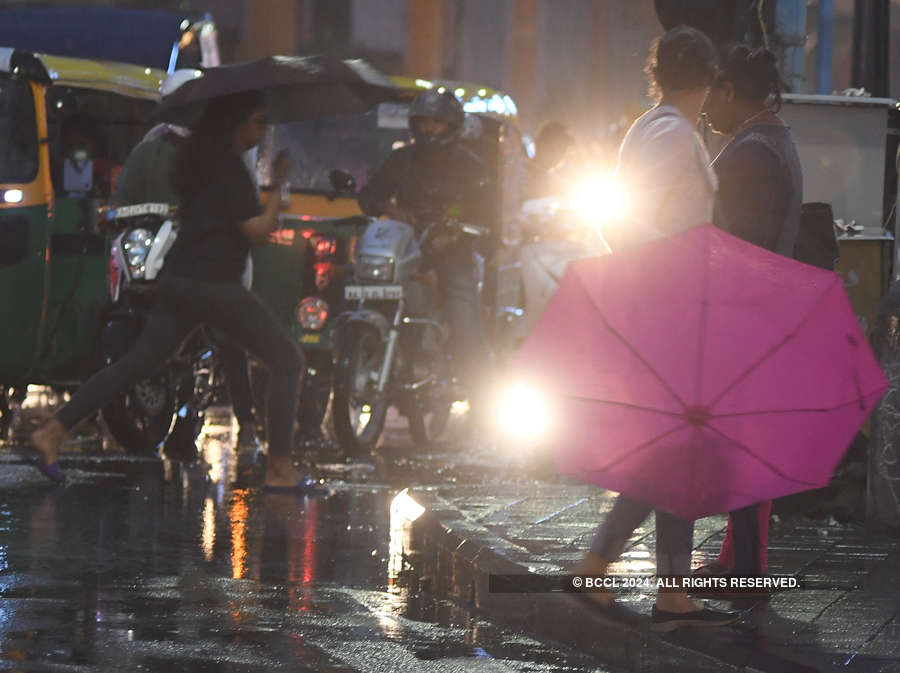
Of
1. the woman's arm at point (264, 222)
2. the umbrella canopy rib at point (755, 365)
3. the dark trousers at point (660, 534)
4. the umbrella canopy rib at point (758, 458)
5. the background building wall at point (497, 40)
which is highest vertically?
the background building wall at point (497, 40)

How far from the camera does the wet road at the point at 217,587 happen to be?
6.25m

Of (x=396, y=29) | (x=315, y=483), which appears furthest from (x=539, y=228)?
(x=396, y=29)

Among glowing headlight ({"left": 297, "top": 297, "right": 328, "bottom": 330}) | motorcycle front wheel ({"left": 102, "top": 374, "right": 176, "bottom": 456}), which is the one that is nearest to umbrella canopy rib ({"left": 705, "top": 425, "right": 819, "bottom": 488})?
motorcycle front wheel ({"left": 102, "top": 374, "right": 176, "bottom": 456})

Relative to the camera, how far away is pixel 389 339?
1291 centimetres

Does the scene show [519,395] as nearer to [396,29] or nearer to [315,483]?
[315,483]

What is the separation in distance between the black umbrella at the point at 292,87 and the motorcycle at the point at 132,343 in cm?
100

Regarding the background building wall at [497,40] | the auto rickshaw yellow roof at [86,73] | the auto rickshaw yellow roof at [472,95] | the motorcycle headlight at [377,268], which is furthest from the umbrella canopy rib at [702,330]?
the background building wall at [497,40]

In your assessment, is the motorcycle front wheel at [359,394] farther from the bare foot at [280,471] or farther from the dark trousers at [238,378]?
the bare foot at [280,471]

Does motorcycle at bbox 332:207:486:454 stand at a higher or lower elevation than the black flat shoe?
higher

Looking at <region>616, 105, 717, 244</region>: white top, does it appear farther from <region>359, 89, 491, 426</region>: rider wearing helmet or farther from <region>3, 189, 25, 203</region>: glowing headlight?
<region>3, 189, 25, 203</region>: glowing headlight

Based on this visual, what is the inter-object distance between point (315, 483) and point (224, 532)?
183 cm

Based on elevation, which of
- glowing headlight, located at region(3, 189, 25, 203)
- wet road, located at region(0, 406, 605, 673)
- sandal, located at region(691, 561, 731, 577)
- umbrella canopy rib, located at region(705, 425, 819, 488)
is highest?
glowing headlight, located at region(3, 189, 25, 203)

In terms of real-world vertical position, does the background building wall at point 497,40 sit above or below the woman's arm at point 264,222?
above

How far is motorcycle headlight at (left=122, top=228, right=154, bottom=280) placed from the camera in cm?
1230
